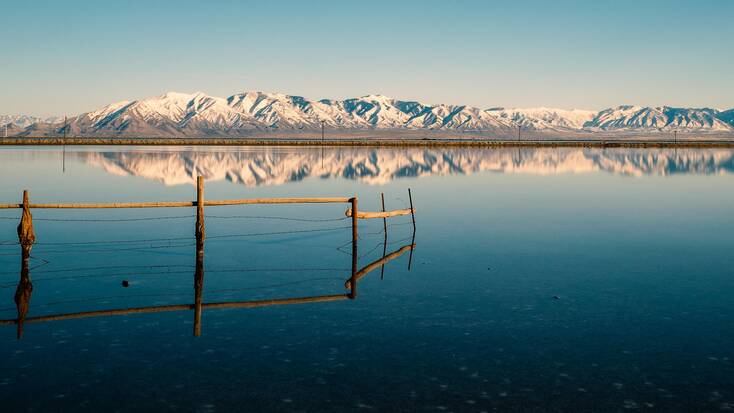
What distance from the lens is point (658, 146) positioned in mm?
185750

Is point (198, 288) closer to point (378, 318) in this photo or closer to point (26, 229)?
point (378, 318)

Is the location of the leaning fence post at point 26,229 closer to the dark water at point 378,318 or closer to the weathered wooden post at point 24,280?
the weathered wooden post at point 24,280

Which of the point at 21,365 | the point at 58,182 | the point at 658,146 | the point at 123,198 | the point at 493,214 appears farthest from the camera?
the point at 658,146

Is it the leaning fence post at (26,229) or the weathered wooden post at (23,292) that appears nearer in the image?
the weathered wooden post at (23,292)

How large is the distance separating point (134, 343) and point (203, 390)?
2.81 metres

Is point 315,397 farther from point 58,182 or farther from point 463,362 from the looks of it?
point 58,182

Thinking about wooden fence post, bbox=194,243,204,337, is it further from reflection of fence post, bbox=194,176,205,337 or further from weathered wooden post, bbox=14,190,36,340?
weathered wooden post, bbox=14,190,36,340

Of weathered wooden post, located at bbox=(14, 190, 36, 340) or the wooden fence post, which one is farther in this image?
weathered wooden post, located at bbox=(14, 190, 36, 340)

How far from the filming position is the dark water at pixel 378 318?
34.7 ft

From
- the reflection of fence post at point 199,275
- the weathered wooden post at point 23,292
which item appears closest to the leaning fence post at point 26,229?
the weathered wooden post at point 23,292

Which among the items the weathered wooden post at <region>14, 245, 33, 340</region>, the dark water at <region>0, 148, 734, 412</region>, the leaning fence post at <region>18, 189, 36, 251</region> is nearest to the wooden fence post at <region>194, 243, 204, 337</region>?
the dark water at <region>0, 148, 734, 412</region>

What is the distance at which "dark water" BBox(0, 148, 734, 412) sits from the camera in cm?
1057

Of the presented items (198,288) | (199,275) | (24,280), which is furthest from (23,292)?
(199,275)

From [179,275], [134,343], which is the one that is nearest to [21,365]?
[134,343]
